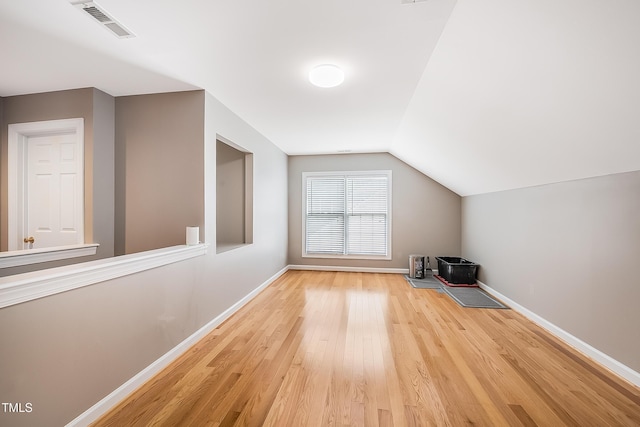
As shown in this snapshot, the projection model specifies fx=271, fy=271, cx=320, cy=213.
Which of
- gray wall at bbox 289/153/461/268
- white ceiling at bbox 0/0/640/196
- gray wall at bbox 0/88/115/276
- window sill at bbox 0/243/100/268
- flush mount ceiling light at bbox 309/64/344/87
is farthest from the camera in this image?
gray wall at bbox 289/153/461/268

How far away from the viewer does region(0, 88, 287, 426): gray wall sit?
1.30m

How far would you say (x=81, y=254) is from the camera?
2.55 meters

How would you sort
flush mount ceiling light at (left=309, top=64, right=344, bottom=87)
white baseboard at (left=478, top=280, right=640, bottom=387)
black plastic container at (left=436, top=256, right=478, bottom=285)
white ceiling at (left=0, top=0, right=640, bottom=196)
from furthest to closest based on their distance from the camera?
black plastic container at (left=436, top=256, right=478, bottom=285)
flush mount ceiling light at (left=309, top=64, right=344, bottom=87)
white baseboard at (left=478, top=280, right=640, bottom=387)
white ceiling at (left=0, top=0, right=640, bottom=196)

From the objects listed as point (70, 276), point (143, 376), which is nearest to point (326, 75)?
point (70, 276)

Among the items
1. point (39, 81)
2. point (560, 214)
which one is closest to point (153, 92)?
point (39, 81)

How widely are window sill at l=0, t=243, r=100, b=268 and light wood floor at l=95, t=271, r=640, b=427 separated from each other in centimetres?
137

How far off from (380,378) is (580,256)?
2.09 meters

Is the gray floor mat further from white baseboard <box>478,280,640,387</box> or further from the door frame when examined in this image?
the door frame

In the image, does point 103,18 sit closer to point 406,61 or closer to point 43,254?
point 43,254

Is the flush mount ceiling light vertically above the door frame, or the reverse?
the flush mount ceiling light

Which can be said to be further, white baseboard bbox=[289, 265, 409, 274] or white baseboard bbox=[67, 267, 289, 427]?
Result: white baseboard bbox=[289, 265, 409, 274]

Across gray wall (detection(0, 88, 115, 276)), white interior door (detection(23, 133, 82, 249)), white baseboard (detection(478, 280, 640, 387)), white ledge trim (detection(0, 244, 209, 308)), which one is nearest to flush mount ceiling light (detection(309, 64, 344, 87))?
white ledge trim (detection(0, 244, 209, 308))

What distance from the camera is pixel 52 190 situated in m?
2.80

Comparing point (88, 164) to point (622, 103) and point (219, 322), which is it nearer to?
point (219, 322)
